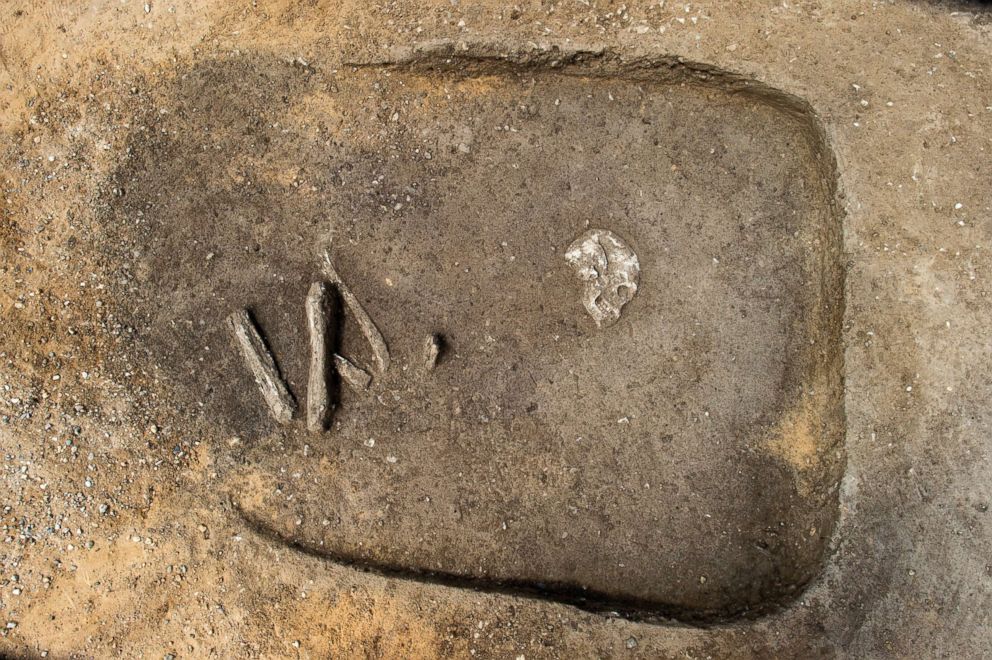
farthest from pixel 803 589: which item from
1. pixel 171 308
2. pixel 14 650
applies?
pixel 14 650

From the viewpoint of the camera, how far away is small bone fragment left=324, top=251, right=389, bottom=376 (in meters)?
4.64

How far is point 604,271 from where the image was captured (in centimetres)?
466

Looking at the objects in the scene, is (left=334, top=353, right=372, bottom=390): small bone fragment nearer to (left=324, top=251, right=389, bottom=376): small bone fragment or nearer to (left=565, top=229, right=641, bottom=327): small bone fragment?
(left=324, top=251, right=389, bottom=376): small bone fragment

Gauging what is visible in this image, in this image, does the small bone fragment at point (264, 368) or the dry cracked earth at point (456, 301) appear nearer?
the dry cracked earth at point (456, 301)

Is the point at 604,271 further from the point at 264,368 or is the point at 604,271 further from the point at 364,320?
the point at 264,368

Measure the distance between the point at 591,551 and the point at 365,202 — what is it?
3101mm

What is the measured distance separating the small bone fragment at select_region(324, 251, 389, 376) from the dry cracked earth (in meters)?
0.03

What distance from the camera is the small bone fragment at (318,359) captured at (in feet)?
14.8

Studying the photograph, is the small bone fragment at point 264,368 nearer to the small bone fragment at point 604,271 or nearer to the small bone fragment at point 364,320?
the small bone fragment at point 364,320

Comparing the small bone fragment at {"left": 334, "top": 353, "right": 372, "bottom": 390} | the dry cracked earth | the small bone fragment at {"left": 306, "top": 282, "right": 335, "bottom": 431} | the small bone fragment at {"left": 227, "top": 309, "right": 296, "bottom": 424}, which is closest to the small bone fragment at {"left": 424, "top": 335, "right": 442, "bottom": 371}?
the dry cracked earth

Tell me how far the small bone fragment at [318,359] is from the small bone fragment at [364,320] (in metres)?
0.15

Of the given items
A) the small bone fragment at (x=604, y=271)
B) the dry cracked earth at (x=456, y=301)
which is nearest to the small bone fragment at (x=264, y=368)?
the dry cracked earth at (x=456, y=301)

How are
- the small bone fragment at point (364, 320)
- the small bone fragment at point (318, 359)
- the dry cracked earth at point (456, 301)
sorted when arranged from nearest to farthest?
1. the dry cracked earth at point (456, 301)
2. the small bone fragment at point (318, 359)
3. the small bone fragment at point (364, 320)

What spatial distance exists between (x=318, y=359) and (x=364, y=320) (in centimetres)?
44
